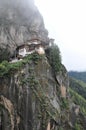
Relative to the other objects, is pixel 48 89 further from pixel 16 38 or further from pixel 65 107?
pixel 16 38

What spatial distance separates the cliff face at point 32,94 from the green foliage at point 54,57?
2.98 ft

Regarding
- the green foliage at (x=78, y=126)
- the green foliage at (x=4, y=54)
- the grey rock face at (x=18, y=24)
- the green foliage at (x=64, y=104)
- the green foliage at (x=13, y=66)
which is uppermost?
the grey rock face at (x=18, y=24)

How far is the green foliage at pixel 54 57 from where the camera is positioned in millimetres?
65000

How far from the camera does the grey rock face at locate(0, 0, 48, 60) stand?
242 feet

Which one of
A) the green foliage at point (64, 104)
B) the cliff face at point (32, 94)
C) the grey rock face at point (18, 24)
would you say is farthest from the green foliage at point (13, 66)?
the grey rock face at point (18, 24)

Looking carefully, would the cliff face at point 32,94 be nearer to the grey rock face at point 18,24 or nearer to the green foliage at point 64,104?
the green foliage at point 64,104

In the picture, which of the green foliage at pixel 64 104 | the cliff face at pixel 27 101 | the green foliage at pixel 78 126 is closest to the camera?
the cliff face at pixel 27 101

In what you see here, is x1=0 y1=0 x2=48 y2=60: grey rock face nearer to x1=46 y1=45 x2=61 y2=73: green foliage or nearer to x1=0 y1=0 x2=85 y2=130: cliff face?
x1=0 y1=0 x2=85 y2=130: cliff face

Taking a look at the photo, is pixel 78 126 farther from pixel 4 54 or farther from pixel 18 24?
pixel 18 24

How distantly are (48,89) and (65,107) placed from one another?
19.8ft

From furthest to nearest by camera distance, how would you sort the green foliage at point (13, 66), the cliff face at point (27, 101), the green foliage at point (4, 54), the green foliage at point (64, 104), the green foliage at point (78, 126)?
the green foliage at point (78, 126) → the green foliage at point (4, 54) → the green foliage at point (64, 104) → the green foliage at point (13, 66) → the cliff face at point (27, 101)

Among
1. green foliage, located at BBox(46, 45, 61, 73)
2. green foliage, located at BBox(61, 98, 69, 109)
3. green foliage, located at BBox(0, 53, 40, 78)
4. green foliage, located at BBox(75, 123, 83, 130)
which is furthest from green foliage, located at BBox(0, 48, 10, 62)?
green foliage, located at BBox(75, 123, 83, 130)

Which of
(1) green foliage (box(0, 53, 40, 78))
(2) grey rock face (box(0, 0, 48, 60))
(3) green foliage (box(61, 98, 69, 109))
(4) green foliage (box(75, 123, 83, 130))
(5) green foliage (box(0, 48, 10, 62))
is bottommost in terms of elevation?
(4) green foliage (box(75, 123, 83, 130))

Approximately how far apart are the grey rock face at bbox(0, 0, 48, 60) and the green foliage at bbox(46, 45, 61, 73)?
31.3 feet
